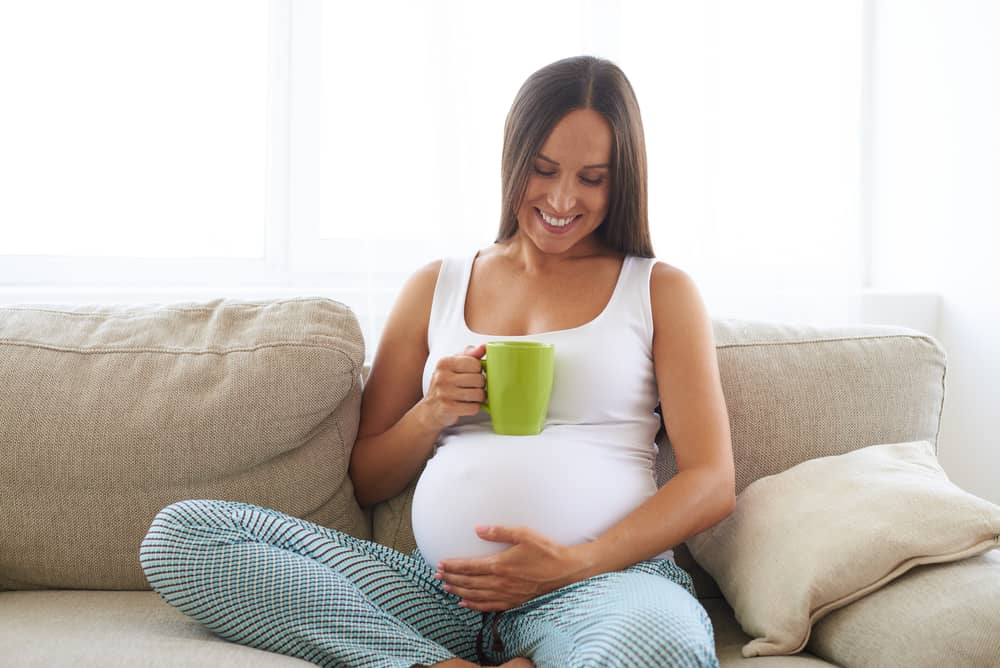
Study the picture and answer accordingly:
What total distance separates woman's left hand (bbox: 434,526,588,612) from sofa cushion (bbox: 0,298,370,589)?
0.34 m

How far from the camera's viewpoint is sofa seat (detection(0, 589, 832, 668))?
1.15m

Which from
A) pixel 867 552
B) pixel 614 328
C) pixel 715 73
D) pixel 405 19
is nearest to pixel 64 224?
pixel 405 19

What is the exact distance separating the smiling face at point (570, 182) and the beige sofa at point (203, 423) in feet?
1.08

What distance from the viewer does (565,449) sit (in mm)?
1373

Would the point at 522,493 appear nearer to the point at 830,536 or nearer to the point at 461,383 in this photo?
the point at 461,383

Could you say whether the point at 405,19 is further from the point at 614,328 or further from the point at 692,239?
the point at 614,328

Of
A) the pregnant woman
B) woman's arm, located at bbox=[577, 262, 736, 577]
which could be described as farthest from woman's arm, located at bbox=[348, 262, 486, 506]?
woman's arm, located at bbox=[577, 262, 736, 577]

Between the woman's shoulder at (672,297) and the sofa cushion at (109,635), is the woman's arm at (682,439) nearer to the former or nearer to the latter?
the woman's shoulder at (672,297)

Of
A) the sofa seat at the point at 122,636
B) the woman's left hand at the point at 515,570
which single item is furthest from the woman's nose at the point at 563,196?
the sofa seat at the point at 122,636

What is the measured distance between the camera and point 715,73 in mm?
2656

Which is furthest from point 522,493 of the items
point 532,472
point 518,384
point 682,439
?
point 682,439

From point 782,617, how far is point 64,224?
1.89 m

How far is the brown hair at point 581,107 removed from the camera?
4.91 feet

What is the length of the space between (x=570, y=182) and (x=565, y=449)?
42 centimetres
